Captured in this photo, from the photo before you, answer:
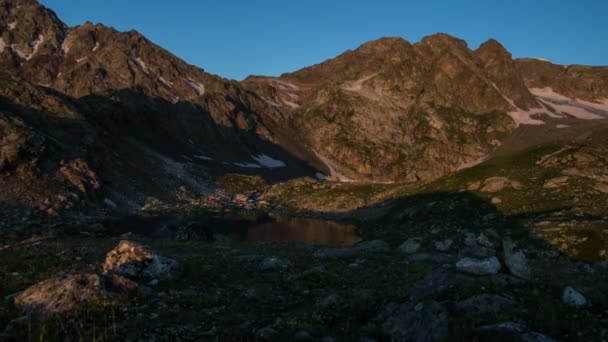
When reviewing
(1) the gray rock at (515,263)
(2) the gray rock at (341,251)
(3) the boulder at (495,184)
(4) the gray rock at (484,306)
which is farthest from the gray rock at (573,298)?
(3) the boulder at (495,184)

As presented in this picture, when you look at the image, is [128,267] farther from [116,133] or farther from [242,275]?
[116,133]

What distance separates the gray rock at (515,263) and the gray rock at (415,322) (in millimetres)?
4243

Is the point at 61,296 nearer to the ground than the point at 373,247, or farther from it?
farther from it

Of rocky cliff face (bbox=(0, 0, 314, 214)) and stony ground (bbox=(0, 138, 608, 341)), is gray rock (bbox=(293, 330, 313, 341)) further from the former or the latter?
rocky cliff face (bbox=(0, 0, 314, 214))

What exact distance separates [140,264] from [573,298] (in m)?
16.2

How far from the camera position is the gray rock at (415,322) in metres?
10.6

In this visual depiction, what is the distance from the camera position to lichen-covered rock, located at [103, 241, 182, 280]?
715 inches

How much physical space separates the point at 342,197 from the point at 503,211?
49425 mm

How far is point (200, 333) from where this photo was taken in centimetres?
1170

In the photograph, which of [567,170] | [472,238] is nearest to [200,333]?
[472,238]

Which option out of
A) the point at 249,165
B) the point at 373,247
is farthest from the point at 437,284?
the point at 249,165

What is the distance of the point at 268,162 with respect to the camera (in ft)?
578

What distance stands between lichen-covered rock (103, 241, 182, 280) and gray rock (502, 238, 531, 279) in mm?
13480

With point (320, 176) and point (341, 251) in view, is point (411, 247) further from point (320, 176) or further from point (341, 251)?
point (320, 176)
